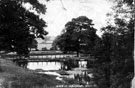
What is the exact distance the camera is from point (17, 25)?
50.7 ft

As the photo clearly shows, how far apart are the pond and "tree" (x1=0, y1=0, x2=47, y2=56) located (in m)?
2.33

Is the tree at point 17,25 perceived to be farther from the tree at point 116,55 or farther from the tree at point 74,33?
the tree at point 74,33

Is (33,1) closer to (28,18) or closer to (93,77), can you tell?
(28,18)

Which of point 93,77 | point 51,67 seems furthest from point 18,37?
point 51,67

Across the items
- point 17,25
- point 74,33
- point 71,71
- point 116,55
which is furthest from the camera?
point 74,33

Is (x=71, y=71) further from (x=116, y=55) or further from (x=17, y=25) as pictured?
(x=116, y=55)

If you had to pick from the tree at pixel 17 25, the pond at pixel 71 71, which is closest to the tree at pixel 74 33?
the pond at pixel 71 71

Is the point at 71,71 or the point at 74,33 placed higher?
the point at 74,33

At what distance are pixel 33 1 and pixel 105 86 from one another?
25.1ft

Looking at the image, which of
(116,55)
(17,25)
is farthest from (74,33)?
(116,55)

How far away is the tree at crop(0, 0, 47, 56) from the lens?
15.2 metres

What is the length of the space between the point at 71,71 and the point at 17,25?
5.79 meters

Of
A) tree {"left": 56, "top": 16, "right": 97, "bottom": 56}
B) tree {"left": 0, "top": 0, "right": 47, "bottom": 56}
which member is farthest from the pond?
tree {"left": 56, "top": 16, "right": 97, "bottom": 56}

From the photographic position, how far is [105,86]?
9789 mm
